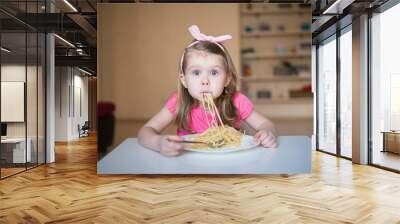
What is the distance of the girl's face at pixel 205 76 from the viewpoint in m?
5.96

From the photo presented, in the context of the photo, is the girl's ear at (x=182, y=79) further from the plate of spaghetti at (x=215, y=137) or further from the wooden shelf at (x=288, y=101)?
the wooden shelf at (x=288, y=101)

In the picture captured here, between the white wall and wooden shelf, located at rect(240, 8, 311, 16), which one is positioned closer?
wooden shelf, located at rect(240, 8, 311, 16)

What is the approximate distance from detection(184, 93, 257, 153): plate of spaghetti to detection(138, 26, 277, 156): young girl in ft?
0.20

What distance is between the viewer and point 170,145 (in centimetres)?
597

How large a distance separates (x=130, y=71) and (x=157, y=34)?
72 centimetres

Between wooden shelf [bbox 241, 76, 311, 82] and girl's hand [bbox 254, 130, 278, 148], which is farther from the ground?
wooden shelf [bbox 241, 76, 311, 82]

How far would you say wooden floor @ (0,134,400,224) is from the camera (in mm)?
3871

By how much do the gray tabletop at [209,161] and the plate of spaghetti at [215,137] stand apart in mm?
98

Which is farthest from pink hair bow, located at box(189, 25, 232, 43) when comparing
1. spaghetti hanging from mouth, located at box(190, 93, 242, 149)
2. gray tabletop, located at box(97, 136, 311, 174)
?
gray tabletop, located at box(97, 136, 311, 174)

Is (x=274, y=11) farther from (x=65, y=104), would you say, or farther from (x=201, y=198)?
(x=65, y=104)

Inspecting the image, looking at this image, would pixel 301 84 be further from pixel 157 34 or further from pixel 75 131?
pixel 75 131

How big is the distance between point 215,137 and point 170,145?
0.71 metres

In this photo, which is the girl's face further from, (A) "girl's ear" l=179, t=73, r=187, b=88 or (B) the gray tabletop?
(B) the gray tabletop

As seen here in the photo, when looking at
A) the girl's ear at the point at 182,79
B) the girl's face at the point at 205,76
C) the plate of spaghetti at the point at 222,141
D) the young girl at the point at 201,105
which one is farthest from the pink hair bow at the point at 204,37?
the plate of spaghetti at the point at 222,141
